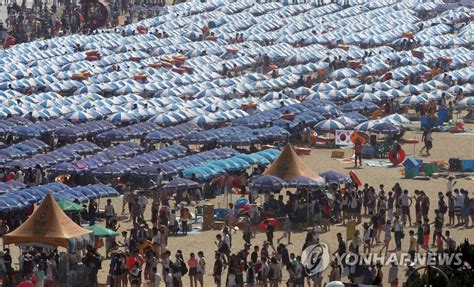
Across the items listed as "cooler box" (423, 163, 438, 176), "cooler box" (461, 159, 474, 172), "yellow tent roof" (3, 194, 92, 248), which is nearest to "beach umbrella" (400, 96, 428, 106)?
"cooler box" (461, 159, 474, 172)

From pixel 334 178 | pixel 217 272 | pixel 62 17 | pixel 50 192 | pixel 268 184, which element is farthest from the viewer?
pixel 62 17

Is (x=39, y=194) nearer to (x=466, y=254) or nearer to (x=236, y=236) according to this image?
(x=236, y=236)

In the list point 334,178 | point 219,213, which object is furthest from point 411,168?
point 219,213

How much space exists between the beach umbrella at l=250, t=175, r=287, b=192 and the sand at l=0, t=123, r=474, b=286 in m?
2.03

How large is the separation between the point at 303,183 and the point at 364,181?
521 cm

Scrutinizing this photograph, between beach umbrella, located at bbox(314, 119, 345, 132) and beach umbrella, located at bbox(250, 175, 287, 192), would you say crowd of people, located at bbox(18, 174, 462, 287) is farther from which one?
beach umbrella, located at bbox(314, 119, 345, 132)

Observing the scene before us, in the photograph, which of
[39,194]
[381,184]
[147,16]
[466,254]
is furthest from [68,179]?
[147,16]

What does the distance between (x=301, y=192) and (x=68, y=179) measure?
6.40 metres

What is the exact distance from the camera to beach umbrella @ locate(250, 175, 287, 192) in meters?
46.0

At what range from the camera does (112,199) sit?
48531 millimetres

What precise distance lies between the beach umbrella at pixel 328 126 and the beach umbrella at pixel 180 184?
1088 centimetres

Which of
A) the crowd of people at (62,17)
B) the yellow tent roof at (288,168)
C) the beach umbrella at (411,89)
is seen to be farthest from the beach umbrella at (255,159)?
the crowd of people at (62,17)

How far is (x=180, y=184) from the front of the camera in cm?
4706

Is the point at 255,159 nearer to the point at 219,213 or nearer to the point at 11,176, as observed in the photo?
the point at 219,213
